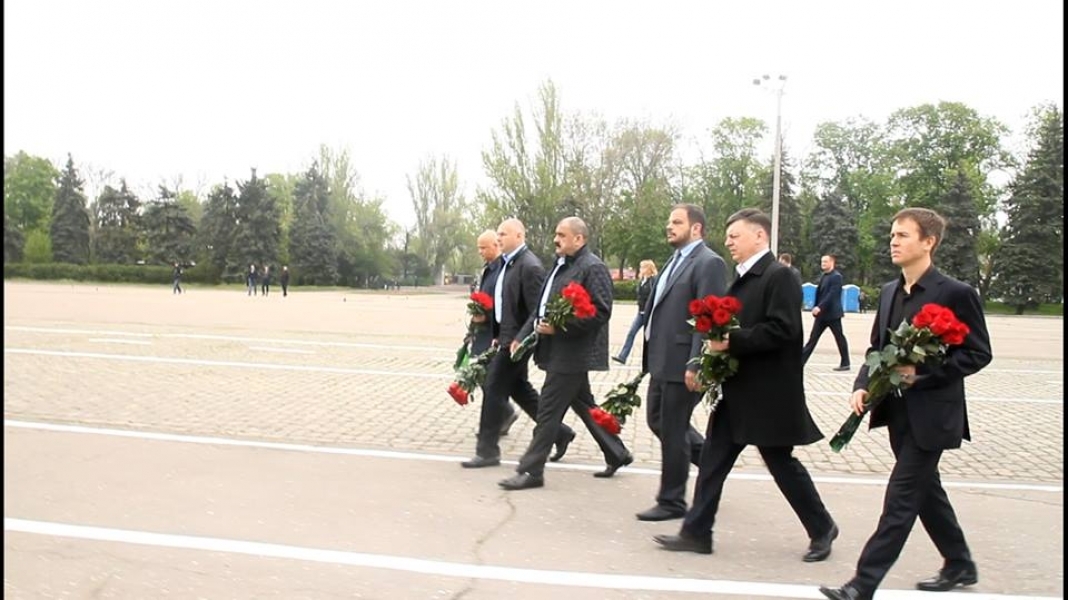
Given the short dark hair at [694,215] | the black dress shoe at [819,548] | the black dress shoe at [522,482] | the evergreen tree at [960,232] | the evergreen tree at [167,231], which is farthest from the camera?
the evergreen tree at [167,231]

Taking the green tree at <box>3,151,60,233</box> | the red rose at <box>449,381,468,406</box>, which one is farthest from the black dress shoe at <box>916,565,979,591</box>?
the green tree at <box>3,151,60,233</box>

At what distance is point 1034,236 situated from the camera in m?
50.1

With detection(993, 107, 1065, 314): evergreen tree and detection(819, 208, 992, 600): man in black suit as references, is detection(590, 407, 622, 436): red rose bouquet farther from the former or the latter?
detection(993, 107, 1065, 314): evergreen tree

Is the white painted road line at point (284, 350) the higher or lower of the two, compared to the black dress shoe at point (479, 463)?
higher

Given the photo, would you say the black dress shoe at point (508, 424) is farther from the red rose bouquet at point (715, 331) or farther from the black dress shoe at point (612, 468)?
the red rose bouquet at point (715, 331)

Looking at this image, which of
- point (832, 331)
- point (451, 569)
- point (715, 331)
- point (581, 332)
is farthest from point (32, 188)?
point (715, 331)

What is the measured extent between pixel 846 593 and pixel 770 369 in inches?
45.2

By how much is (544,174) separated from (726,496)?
47517 millimetres

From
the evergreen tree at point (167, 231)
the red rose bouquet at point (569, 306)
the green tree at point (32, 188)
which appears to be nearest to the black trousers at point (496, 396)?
the red rose bouquet at point (569, 306)

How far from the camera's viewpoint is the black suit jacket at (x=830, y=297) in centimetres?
1318

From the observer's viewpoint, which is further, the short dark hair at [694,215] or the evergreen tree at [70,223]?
the evergreen tree at [70,223]

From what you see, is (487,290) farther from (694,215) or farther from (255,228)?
(255,228)

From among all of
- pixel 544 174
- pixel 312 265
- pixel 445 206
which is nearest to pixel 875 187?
pixel 544 174

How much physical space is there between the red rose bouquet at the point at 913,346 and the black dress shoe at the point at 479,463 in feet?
10.7
